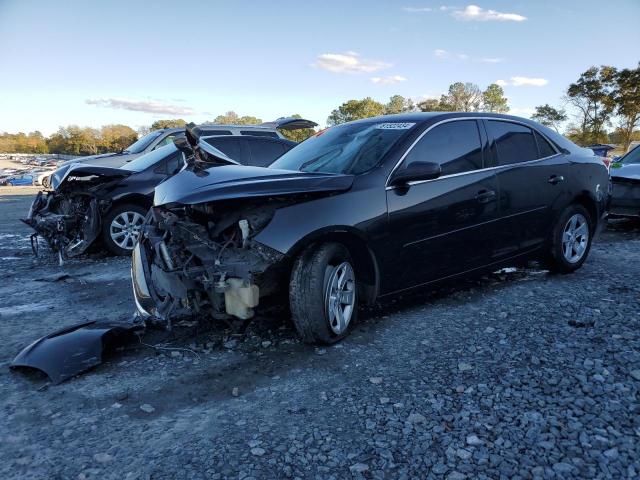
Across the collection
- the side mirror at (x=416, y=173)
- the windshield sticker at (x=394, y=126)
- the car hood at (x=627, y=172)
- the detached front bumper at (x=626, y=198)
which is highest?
the windshield sticker at (x=394, y=126)

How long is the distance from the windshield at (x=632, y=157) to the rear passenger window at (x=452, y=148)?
589 centimetres

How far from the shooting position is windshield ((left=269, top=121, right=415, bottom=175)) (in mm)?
3969

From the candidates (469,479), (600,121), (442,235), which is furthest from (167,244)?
(600,121)

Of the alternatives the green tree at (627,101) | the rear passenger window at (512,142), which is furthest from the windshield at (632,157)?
the green tree at (627,101)

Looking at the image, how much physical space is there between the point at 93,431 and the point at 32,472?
0.37 metres

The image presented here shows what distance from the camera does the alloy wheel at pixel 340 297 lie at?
11.6 feet

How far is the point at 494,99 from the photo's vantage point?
67812 millimetres

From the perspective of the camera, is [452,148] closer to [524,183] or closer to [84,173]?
[524,183]

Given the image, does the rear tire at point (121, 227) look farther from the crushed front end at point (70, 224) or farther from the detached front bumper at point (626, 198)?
the detached front bumper at point (626, 198)

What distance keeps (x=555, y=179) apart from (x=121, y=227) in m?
5.73

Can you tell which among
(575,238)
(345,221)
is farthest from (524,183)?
(345,221)

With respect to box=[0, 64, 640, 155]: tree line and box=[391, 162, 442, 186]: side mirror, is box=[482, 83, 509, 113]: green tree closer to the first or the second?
box=[0, 64, 640, 155]: tree line

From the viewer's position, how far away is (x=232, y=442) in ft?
8.07

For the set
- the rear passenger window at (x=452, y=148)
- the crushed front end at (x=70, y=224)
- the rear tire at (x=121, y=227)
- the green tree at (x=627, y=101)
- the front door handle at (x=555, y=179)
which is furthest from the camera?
the green tree at (x=627, y=101)
